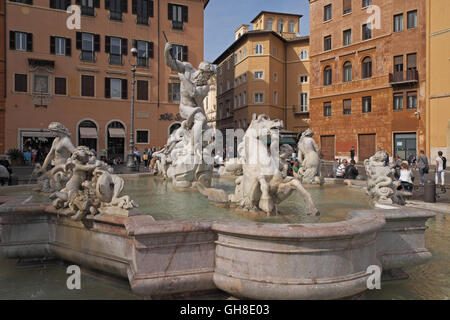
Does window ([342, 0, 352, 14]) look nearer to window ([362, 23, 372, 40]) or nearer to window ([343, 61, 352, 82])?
window ([362, 23, 372, 40])

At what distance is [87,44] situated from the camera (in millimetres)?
29828

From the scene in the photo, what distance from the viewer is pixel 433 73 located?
2606cm

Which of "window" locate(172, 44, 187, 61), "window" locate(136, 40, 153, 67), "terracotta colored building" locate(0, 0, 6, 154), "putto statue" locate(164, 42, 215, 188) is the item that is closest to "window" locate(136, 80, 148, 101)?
"window" locate(136, 40, 153, 67)

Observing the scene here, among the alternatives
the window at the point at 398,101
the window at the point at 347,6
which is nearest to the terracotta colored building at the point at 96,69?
the window at the point at 347,6

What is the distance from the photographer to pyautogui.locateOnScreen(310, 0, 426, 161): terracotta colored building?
1081 inches

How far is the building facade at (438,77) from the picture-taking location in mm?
25172

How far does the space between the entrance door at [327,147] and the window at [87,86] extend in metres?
21.1

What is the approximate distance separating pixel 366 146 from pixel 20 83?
28.3m

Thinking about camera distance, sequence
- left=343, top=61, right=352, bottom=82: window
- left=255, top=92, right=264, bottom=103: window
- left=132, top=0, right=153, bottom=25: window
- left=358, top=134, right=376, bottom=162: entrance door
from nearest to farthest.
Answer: left=358, top=134, right=376, bottom=162: entrance door
left=132, top=0, right=153, bottom=25: window
left=343, top=61, right=352, bottom=82: window
left=255, top=92, right=264, bottom=103: window

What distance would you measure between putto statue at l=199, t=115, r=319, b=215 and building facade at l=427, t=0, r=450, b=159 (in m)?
25.2

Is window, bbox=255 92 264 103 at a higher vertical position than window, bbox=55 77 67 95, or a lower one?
higher

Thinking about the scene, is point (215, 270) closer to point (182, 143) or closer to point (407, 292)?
point (407, 292)

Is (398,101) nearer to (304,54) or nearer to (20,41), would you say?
(304,54)

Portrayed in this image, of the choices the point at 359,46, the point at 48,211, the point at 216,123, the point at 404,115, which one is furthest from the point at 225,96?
the point at 48,211
